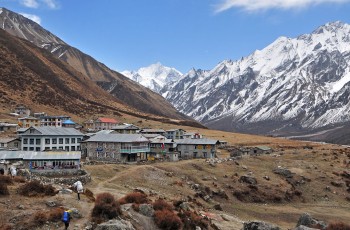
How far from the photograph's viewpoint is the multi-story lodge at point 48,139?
102250 mm

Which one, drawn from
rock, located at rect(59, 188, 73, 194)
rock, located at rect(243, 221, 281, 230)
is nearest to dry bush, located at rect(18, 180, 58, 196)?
rock, located at rect(59, 188, 73, 194)

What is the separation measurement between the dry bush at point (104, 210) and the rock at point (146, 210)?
3.42m

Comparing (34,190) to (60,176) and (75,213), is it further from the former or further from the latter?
(60,176)

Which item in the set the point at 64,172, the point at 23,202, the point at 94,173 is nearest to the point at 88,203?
the point at 23,202

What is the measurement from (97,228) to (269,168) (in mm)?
77788

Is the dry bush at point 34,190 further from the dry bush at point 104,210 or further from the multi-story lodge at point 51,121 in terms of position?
the multi-story lodge at point 51,121

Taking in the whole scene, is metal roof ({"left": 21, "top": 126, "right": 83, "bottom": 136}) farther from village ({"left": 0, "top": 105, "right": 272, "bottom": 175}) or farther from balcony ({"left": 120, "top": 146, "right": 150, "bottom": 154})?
balcony ({"left": 120, "top": 146, "right": 150, "bottom": 154})

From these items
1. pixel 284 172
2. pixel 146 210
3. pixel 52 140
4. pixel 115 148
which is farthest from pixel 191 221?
→ pixel 52 140

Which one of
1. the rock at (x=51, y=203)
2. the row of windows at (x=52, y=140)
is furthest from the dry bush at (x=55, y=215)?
the row of windows at (x=52, y=140)

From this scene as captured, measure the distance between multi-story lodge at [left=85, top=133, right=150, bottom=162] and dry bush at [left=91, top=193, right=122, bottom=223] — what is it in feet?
192

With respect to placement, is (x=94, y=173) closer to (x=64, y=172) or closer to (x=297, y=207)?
(x=64, y=172)

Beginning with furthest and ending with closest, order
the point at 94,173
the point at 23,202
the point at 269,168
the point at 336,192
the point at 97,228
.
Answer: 1. the point at 269,168
2. the point at 336,192
3. the point at 94,173
4. the point at 23,202
5. the point at 97,228

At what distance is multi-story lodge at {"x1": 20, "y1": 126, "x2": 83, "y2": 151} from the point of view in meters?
102

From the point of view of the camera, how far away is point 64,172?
67.1m
